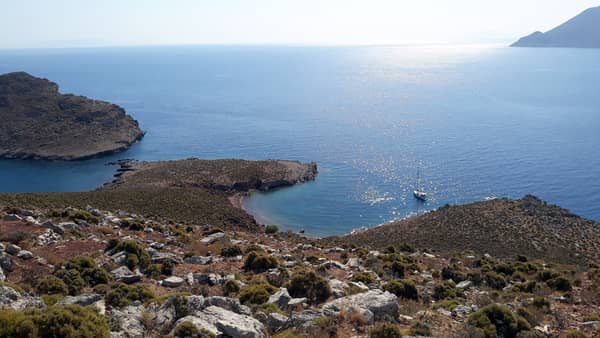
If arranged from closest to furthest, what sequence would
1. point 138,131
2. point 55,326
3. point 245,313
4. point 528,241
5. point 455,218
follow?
point 55,326 < point 245,313 < point 528,241 < point 455,218 < point 138,131

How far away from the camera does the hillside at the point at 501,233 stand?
42469mm

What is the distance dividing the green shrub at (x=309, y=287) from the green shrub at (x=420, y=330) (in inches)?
186

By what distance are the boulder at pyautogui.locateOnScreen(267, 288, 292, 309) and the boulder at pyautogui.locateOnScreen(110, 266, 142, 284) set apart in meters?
6.65

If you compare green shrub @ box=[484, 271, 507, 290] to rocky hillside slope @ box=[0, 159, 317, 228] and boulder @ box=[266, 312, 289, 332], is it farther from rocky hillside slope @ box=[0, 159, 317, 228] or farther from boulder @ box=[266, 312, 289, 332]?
rocky hillside slope @ box=[0, 159, 317, 228]

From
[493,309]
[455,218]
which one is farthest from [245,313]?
[455,218]

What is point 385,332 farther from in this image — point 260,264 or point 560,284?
point 560,284

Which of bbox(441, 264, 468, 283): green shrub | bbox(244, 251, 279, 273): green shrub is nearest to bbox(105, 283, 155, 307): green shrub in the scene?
bbox(244, 251, 279, 273): green shrub

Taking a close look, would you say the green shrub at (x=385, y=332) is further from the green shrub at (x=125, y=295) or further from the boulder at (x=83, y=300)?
the boulder at (x=83, y=300)

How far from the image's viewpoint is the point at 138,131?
391 ft

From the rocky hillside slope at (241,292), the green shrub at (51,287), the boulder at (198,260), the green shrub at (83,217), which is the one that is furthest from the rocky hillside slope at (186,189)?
the green shrub at (51,287)

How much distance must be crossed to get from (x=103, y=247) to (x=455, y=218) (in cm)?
4249

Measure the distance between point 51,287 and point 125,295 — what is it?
2895 mm

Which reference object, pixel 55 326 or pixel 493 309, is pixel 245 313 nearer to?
pixel 55 326

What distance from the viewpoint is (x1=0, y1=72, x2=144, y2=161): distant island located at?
342 ft
